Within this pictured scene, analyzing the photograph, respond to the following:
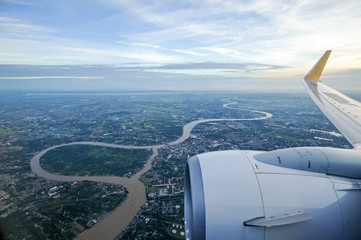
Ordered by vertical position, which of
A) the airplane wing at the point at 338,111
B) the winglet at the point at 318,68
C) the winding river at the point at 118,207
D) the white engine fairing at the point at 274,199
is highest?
the winglet at the point at 318,68

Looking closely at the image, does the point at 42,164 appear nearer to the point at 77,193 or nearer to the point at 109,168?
the point at 109,168

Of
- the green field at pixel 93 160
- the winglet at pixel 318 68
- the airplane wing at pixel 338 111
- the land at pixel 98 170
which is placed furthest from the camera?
the green field at pixel 93 160

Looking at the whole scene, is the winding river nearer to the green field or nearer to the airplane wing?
the green field

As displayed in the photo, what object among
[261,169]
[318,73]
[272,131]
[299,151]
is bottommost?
[272,131]

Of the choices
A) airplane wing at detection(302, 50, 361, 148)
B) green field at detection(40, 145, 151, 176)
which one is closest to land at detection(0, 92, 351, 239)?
green field at detection(40, 145, 151, 176)

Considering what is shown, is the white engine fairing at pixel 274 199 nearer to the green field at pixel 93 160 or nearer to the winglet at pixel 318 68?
the winglet at pixel 318 68

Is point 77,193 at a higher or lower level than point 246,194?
lower

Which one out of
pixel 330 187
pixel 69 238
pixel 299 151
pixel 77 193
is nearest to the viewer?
pixel 330 187

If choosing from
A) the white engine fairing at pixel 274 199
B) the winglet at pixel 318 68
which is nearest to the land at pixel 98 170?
the white engine fairing at pixel 274 199

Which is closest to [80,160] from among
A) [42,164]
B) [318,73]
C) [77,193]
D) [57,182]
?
[42,164]
